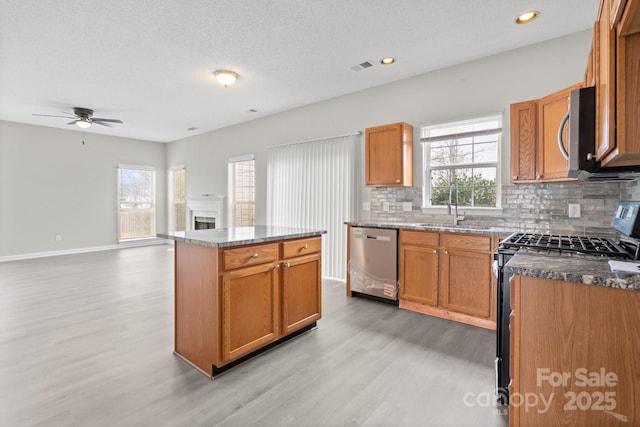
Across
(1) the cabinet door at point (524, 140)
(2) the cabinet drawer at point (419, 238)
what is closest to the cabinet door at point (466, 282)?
(2) the cabinet drawer at point (419, 238)

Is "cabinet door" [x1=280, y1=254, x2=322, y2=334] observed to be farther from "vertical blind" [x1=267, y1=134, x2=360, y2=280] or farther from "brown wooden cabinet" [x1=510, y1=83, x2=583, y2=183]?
"brown wooden cabinet" [x1=510, y1=83, x2=583, y2=183]

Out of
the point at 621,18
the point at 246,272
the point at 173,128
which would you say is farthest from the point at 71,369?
the point at 173,128

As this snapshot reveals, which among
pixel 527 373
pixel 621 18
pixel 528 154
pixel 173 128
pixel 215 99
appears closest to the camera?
pixel 621 18

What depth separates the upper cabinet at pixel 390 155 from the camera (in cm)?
377

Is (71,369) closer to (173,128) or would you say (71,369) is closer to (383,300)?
(383,300)

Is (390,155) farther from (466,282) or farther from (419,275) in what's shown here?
(466,282)

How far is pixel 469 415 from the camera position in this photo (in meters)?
1.73

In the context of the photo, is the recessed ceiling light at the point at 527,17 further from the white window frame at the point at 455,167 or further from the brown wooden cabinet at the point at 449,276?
the brown wooden cabinet at the point at 449,276

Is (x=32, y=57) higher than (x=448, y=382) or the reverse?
higher

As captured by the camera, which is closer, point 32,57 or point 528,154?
point 528,154

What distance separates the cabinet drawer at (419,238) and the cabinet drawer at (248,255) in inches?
62.4

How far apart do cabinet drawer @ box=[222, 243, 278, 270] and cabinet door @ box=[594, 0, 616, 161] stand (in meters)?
2.00

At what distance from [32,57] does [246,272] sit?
141 inches

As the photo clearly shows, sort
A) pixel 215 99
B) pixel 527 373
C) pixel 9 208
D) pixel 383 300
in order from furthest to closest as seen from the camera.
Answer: pixel 9 208
pixel 215 99
pixel 383 300
pixel 527 373
